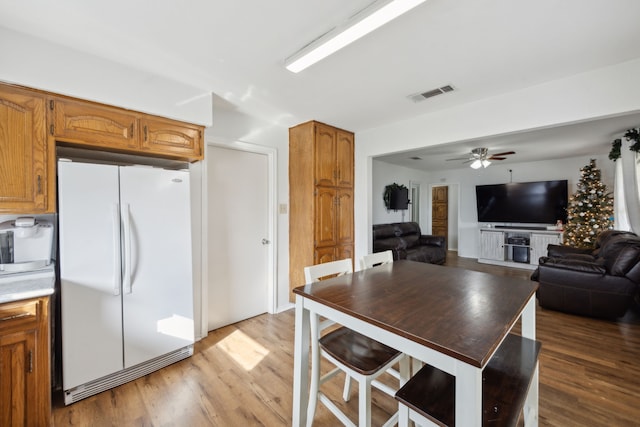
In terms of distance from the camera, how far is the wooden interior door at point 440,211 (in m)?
8.15

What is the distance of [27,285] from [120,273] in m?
0.47

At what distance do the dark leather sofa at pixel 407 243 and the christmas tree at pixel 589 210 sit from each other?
2.33 m

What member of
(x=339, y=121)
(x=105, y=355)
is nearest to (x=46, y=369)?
(x=105, y=355)

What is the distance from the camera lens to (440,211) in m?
8.32

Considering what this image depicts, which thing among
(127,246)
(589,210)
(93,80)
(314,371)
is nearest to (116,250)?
(127,246)

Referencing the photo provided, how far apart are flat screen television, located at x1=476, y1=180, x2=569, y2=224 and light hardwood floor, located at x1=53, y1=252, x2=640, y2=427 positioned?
3.50 m

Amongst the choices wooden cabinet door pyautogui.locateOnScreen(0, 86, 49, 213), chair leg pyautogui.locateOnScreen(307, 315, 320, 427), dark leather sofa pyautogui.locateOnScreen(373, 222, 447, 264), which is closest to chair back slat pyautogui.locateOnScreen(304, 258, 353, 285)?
chair leg pyautogui.locateOnScreen(307, 315, 320, 427)

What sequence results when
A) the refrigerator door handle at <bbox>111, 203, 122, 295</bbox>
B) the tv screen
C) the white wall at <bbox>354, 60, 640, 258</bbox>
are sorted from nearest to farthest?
the refrigerator door handle at <bbox>111, 203, 122, 295</bbox>, the white wall at <bbox>354, 60, 640, 258</bbox>, the tv screen

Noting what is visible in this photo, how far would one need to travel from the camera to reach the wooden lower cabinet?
1456mm

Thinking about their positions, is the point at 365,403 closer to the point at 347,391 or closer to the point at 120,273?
the point at 347,391

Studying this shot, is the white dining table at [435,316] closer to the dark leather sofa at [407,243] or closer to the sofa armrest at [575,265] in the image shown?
the sofa armrest at [575,265]

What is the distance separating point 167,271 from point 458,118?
3.18 m

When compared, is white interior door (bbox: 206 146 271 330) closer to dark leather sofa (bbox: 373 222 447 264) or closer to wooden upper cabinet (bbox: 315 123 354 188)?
wooden upper cabinet (bbox: 315 123 354 188)

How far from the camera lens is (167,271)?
2230 mm
